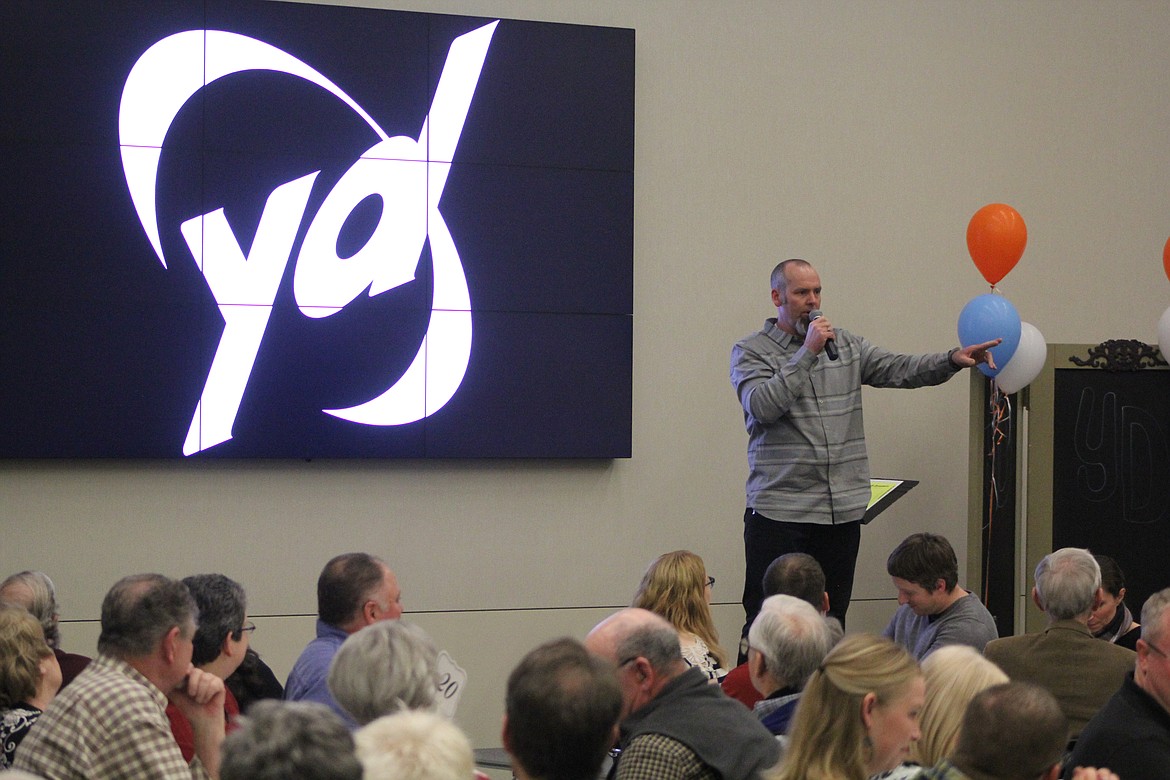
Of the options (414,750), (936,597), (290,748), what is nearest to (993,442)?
(936,597)

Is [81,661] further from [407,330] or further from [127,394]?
[407,330]

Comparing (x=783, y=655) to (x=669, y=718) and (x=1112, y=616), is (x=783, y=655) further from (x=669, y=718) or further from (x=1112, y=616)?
(x=1112, y=616)

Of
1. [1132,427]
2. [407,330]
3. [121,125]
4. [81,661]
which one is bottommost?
[81,661]

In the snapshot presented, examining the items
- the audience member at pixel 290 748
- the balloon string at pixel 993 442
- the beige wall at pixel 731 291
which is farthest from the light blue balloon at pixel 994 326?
the audience member at pixel 290 748

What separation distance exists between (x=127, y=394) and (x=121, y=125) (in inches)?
41.8

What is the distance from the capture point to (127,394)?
16.0 ft

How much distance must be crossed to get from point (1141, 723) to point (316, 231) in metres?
3.71

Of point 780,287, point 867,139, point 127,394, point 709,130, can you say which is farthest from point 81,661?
point 867,139

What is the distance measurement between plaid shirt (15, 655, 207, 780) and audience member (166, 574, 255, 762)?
0.60 m

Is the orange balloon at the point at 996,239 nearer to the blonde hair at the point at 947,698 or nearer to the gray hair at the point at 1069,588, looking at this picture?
the gray hair at the point at 1069,588

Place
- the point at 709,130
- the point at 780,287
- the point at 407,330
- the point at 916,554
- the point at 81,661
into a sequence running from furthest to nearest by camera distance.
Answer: the point at 709,130 < the point at 407,330 < the point at 780,287 < the point at 916,554 < the point at 81,661

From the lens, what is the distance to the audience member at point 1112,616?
3855 millimetres

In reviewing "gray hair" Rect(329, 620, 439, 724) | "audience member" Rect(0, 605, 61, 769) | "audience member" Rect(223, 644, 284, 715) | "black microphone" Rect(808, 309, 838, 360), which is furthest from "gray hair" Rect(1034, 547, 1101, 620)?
"audience member" Rect(0, 605, 61, 769)

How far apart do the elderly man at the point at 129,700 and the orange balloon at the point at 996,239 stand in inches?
142
